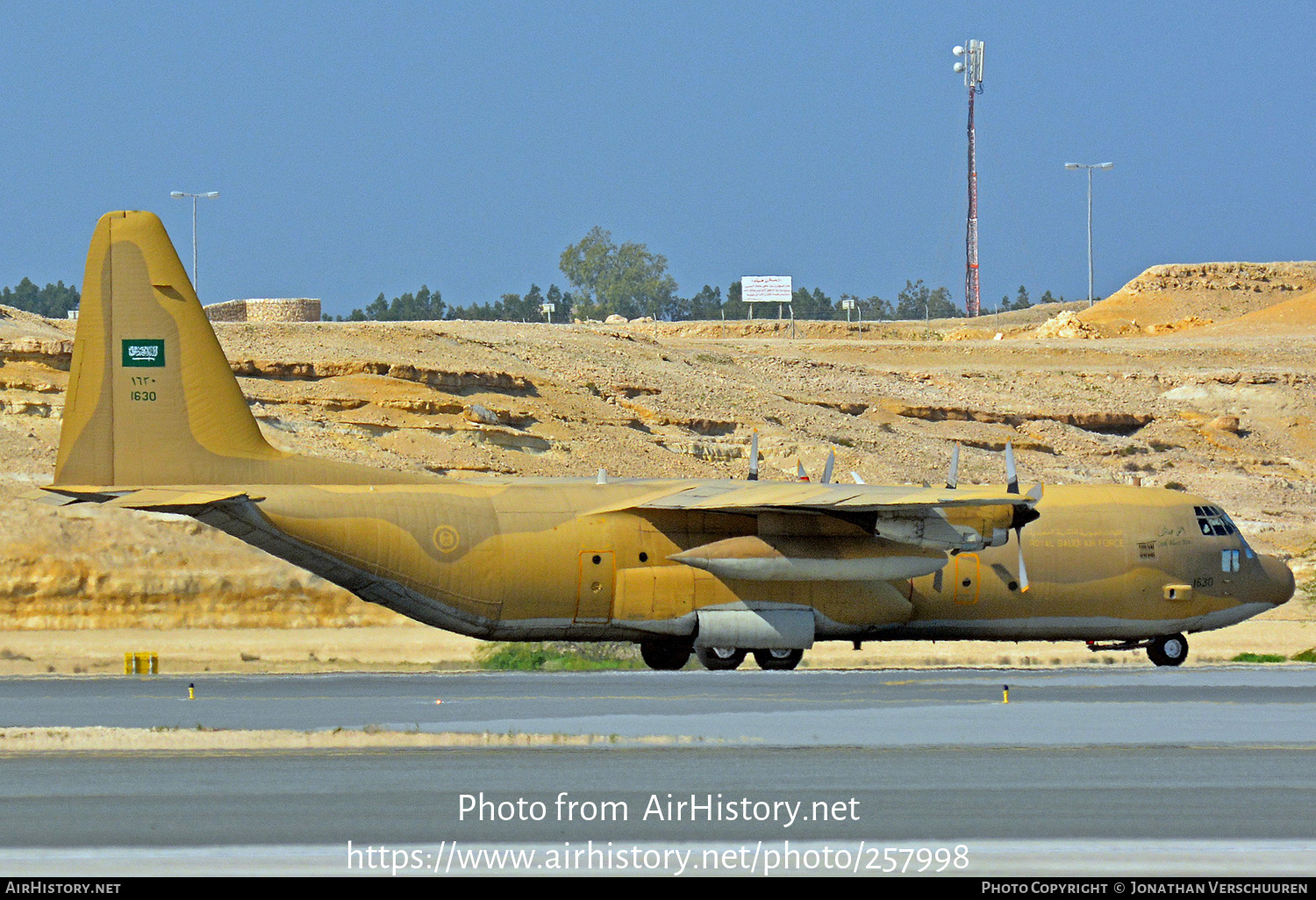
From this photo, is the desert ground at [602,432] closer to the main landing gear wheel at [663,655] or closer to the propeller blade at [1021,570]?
the main landing gear wheel at [663,655]

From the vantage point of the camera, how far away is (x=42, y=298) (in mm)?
143375

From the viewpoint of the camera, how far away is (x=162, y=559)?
41125 mm

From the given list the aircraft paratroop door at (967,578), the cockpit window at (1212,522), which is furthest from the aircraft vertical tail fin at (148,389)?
the cockpit window at (1212,522)

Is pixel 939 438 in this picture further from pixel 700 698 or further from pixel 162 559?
pixel 700 698

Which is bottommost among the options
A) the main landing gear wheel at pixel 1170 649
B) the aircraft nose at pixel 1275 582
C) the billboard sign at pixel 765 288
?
the main landing gear wheel at pixel 1170 649

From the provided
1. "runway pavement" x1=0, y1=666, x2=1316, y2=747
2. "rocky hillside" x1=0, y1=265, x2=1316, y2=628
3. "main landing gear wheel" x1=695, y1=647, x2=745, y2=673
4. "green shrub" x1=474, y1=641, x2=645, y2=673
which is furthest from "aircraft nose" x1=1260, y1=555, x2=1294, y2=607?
"rocky hillside" x1=0, y1=265, x2=1316, y2=628

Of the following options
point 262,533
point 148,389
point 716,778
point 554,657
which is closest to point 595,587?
point 262,533

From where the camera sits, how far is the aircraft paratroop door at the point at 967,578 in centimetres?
2980

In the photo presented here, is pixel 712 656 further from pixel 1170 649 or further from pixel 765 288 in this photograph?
pixel 765 288

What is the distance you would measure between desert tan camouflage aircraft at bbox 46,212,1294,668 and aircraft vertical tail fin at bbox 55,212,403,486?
0.03m

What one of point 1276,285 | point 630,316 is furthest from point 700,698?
point 630,316

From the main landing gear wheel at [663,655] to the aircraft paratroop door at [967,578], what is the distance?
206 inches

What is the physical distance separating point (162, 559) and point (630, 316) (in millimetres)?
96105

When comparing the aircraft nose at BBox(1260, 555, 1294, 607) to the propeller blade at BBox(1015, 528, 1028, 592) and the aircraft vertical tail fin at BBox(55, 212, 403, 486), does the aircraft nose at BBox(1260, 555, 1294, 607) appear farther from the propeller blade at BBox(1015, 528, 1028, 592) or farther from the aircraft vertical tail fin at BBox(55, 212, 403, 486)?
the aircraft vertical tail fin at BBox(55, 212, 403, 486)
